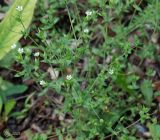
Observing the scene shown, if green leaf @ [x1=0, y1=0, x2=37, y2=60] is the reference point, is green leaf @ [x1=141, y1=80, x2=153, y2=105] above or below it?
below

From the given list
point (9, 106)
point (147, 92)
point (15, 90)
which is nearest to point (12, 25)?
point (15, 90)

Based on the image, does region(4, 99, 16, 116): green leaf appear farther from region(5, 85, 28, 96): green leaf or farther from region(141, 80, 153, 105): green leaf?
region(141, 80, 153, 105): green leaf

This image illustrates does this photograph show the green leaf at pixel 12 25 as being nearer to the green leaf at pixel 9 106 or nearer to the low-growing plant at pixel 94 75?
the low-growing plant at pixel 94 75

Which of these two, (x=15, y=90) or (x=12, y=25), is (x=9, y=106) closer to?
(x=15, y=90)

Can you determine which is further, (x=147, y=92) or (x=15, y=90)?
(x=15, y=90)

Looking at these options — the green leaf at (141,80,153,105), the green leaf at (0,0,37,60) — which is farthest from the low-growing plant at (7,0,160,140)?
the green leaf at (0,0,37,60)

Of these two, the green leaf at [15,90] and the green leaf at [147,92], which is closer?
the green leaf at [147,92]

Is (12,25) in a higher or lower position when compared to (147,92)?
higher

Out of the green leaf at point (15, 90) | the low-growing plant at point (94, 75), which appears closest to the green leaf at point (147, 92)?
the low-growing plant at point (94, 75)

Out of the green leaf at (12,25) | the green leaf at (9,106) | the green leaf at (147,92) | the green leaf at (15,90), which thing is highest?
the green leaf at (12,25)

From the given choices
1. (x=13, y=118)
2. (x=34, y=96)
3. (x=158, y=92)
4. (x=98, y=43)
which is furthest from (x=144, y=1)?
(x=13, y=118)
